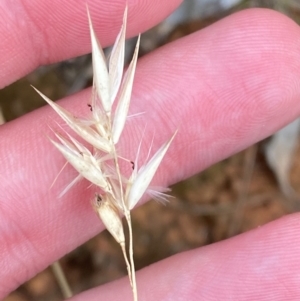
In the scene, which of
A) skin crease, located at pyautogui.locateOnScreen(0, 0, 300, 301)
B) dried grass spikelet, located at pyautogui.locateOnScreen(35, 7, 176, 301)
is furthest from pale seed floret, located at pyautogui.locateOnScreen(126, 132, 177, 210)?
skin crease, located at pyautogui.locateOnScreen(0, 0, 300, 301)

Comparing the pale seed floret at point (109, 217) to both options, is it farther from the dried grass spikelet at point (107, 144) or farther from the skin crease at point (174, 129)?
the skin crease at point (174, 129)

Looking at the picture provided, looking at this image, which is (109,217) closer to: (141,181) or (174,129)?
(141,181)

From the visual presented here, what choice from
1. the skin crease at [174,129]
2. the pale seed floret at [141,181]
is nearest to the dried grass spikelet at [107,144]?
the pale seed floret at [141,181]

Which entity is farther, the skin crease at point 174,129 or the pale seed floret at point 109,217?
the skin crease at point 174,129

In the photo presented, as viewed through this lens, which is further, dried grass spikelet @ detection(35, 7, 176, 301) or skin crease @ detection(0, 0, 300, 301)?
skin crease @ detection(0, 0, 300, 301)

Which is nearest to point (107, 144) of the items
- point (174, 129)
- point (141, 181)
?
point (141, 181)

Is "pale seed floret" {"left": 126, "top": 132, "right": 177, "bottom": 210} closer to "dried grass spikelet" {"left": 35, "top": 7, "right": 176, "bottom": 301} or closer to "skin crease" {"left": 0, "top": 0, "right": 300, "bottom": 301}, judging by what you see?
"dried grass spikelet" {"left": 35, "top": 7, "right": 176, "bottom": 301}

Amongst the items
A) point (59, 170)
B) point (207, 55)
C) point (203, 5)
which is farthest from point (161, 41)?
point (59, 170)

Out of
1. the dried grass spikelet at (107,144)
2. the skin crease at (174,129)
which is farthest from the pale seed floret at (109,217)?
the skin crease at (174,129)

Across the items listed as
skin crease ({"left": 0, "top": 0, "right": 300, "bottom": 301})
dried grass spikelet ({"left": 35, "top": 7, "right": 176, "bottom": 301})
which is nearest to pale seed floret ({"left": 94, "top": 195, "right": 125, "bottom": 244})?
dried grass spikelet ({"left": 35, "top": 7, "right": 176, "bottom": 301})
